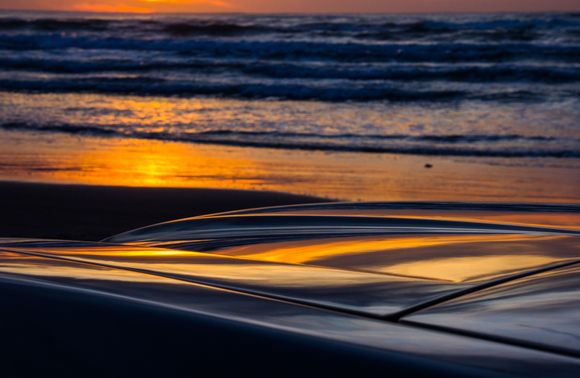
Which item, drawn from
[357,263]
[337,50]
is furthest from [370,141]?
[337,50]

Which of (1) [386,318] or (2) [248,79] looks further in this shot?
(2) [248,79]

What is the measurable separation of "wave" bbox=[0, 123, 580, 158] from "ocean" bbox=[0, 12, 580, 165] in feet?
0.09

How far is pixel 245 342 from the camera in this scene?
0.82m

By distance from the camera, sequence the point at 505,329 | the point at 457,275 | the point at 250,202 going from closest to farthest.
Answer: the point at 505,329, the point at 457,275, the point at 250,202

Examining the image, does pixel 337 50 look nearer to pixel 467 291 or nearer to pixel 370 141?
pixel 370 141

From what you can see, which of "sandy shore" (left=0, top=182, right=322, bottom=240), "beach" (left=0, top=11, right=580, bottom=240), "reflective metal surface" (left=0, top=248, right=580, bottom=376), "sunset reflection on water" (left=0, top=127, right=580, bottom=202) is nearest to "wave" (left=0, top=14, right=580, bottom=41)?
"beach" (left=0, top=11, right=580, bottom=240)

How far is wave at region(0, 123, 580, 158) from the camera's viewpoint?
10953 millimetres

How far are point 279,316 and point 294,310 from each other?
0.04 m

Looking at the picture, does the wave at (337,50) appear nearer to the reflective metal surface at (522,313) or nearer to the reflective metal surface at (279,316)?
the reflective metal surface at (522,313)

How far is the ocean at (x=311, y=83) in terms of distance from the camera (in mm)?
12578

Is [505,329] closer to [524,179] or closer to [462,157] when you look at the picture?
[524,179]

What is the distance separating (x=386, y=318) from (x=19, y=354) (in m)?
0.38

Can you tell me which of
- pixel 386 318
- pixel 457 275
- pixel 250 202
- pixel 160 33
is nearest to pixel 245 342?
pixel 386 318

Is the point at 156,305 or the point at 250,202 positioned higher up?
the point at 250,202
